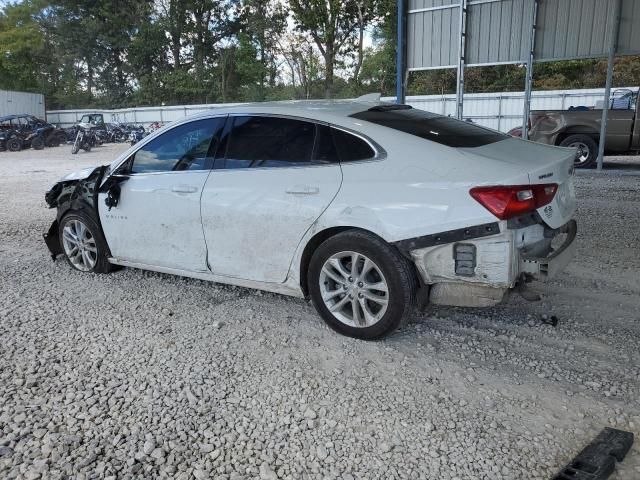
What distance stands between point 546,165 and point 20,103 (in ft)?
134

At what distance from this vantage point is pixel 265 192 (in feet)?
13.0

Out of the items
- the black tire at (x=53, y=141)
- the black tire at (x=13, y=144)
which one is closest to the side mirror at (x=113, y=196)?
the black tire at (x=13, y=144)

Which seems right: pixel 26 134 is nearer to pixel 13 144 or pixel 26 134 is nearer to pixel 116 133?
pixel 13 144

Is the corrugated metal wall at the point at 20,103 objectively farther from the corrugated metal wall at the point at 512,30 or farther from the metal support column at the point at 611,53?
the metal support column at the point at 611,53

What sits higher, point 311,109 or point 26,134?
point 311,109

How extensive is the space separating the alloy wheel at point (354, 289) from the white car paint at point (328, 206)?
236 mm

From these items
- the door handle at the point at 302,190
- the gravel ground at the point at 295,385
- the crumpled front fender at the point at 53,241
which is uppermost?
the door handle at the point at 302,190

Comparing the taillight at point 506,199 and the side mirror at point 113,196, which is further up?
the taillight at point 506,199

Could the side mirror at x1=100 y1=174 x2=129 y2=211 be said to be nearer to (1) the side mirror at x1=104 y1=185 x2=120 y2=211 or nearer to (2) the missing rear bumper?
(1) the side mirror at x1=104 y1=185 x2=120 y2=211

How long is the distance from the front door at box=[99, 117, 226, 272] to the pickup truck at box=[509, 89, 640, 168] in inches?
410

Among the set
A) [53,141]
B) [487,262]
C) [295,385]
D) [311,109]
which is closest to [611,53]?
[311,109]

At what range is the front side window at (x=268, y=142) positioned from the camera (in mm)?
3928

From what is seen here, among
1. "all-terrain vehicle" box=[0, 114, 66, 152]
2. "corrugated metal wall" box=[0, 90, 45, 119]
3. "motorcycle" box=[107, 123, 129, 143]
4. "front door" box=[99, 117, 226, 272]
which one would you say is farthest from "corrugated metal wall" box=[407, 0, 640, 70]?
"corrugated metal wall" box=[0, 90, 45, 119]

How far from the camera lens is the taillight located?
3.19m
